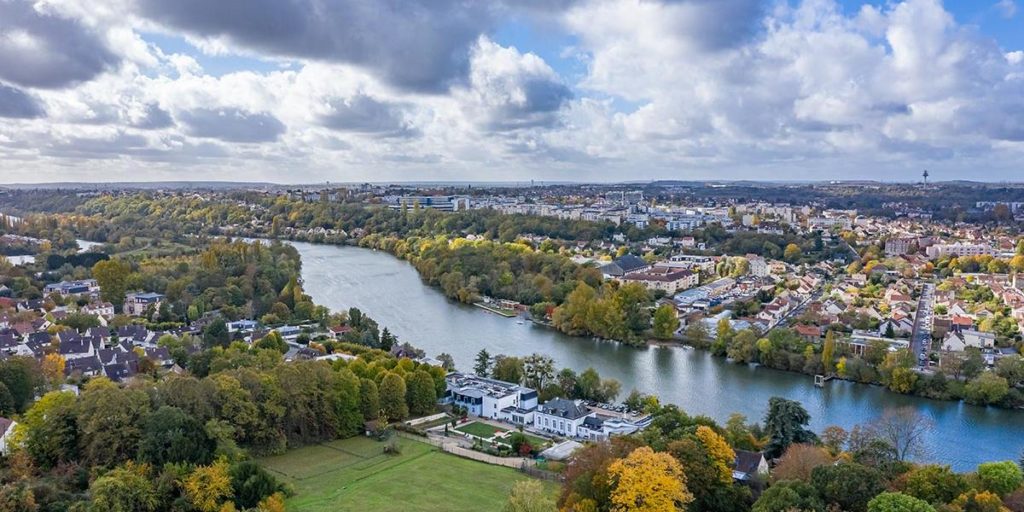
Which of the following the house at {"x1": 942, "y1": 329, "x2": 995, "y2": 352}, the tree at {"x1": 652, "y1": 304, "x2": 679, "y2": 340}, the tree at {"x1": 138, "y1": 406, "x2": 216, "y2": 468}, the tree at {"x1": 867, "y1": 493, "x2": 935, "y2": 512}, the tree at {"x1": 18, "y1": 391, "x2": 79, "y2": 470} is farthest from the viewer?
the tree at {"x1": 652, "y1": 304, "x2": 679, "y2": 340}

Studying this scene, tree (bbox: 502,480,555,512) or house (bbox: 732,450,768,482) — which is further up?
tree (bbox: 502,480,555,512)

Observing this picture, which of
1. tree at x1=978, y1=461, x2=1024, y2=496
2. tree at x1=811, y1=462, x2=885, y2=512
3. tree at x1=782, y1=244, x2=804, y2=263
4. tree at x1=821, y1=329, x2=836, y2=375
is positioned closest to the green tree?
tree at x1=821, y1=329, x2=836, y2=375

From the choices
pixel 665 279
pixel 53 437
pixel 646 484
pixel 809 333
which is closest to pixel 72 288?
pixel 53 437

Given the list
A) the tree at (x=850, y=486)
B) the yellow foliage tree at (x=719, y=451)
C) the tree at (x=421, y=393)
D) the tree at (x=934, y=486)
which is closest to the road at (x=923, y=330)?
the tree at (x=934, y=486)

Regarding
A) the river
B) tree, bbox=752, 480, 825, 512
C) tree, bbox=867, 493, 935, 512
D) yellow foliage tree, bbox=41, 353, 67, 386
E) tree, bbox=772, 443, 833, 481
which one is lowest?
the river

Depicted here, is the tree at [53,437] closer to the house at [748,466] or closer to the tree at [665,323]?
the house at [748,466]

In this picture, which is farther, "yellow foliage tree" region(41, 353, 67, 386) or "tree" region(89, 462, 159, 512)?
"yellow foliage tree" region(41, 353, 67, 386)

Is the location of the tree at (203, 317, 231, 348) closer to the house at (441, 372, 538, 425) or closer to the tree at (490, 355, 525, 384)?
the house at (441, 372, 538, 425)

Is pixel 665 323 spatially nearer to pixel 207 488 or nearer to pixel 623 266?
pixel 623 266
